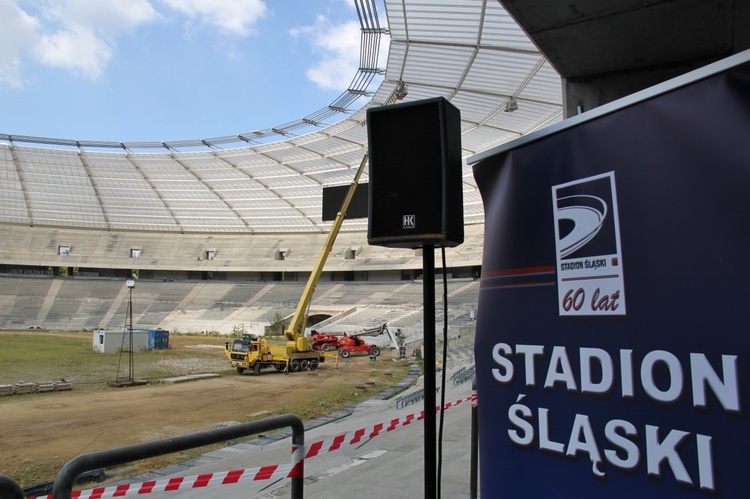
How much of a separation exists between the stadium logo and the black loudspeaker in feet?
2.16

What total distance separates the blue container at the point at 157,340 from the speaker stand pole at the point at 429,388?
31.8 m

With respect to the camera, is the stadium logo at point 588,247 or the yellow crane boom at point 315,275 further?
the yellow crane boom at point 315,275

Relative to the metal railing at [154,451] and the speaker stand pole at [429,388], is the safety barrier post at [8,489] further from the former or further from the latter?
the speaker stand pole at [429,388]

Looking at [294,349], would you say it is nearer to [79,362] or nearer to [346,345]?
[346,345]

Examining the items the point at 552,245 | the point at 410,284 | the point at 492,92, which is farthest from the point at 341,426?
the point at 410,284

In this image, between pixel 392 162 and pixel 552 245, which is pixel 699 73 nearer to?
pixel 552 245

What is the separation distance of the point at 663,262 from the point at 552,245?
1.44 ft

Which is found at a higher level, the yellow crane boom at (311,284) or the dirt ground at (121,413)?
the yellow crane boom at (311,284)

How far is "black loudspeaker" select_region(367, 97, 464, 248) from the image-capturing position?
2656 millimetres

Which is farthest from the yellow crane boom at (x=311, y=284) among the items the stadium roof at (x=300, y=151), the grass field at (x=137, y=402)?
the stadium roof at (x=300, y=151)

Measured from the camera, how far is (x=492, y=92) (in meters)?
26.3

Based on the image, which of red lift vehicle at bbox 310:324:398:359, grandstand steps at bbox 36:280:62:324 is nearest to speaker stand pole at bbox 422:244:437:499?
red lift vehicle at bbox 310:324:398:359

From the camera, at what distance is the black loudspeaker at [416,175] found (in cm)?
266

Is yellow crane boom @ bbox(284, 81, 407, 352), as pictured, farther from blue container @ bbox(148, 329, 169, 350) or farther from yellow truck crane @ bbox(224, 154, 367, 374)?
blue container @ bbox(148, 329, 169, 350)
